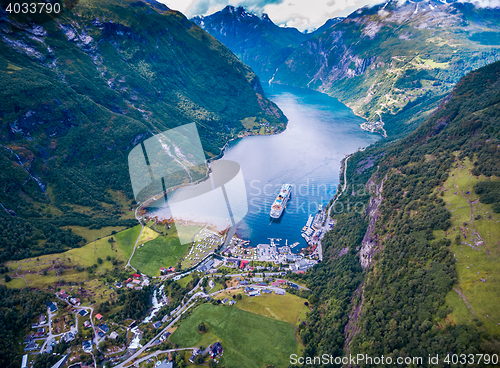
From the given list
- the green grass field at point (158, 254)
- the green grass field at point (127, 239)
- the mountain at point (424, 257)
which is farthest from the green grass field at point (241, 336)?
the green grass field at point (127, 239)

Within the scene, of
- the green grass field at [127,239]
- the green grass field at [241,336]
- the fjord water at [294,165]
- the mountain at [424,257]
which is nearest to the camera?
the mountain at [424,257]

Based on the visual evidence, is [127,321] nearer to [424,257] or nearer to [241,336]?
[241,336]

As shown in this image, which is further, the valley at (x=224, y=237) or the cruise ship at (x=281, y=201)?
the cruise ship at (x=281, y=201)

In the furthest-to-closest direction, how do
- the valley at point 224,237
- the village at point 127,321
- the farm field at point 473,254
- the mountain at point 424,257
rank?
the village at point 127,321
the valley at point 224,237
the mountain at point 424,257
the farm field at point 473,254

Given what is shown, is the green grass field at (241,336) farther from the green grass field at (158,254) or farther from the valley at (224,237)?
the green grass field at (158,254)

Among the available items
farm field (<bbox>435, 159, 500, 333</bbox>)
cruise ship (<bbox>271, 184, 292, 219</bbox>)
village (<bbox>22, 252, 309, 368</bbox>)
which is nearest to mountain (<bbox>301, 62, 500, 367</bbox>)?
farm field (<bbox>435, 159, 500, 333</bbox>)

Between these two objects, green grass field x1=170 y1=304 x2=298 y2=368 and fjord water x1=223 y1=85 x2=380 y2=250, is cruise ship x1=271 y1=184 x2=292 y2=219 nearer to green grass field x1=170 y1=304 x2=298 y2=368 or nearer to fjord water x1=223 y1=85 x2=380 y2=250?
fjord water x1=223 y1=85 x2=380 y2=250

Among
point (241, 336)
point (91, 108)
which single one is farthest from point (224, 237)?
point (91, 108)

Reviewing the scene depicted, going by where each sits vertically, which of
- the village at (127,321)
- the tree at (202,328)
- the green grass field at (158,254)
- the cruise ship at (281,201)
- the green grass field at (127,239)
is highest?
the cruise ship at (281,201)
